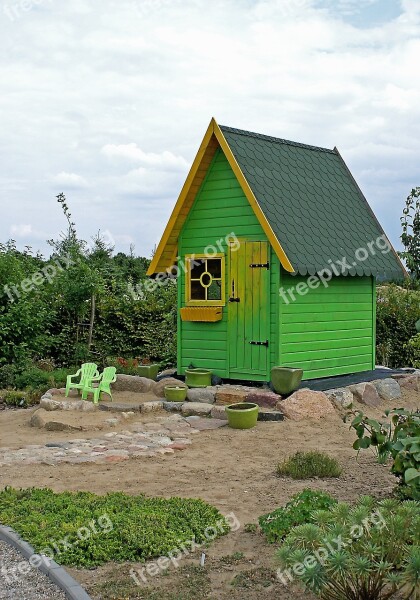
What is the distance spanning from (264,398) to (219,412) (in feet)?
2.36

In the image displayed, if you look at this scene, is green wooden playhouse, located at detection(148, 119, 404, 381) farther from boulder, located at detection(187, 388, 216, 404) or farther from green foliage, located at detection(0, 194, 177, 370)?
green foliage, located at detection(0, 194, 177, 370)

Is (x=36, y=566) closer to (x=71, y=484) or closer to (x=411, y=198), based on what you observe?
(x=71, y=484)

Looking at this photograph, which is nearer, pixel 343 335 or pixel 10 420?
pixel 10 420

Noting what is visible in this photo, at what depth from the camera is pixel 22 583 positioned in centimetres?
490

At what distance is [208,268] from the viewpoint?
12.6 metres

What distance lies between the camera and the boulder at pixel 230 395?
36.6 ft

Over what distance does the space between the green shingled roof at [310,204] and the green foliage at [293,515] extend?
5.73 m

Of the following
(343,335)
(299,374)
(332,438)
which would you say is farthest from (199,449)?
(343,335)

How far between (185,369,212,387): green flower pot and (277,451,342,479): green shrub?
4.50 m

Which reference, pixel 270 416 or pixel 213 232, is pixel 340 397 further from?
pixel 213 232

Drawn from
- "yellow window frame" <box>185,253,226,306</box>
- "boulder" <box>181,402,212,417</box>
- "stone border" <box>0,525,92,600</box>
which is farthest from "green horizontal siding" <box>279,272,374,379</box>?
"stone border" <box>0,525,92,600</box>

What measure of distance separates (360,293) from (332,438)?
4493 millimetres

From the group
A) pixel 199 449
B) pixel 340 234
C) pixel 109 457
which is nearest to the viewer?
pixel 109 457

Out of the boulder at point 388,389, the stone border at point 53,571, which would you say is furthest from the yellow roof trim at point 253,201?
the stone border at point 53,571
